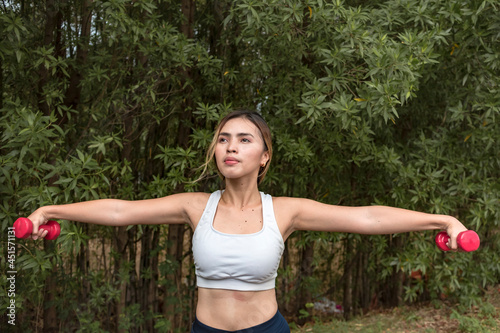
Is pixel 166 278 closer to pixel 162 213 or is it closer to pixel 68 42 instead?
pixel 68 42

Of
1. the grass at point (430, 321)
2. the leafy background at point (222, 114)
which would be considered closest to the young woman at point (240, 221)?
the leafy background at point (222, 114)

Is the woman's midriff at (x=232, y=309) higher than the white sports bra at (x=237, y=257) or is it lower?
lower

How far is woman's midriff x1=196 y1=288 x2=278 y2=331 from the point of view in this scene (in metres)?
1.86

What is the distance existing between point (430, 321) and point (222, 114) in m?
2.94

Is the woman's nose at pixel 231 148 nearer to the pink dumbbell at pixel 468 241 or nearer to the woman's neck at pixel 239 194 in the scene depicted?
the woman's neck at pixel 239 194

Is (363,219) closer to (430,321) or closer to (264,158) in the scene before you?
(264,158)

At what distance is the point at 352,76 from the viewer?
3.07 metres

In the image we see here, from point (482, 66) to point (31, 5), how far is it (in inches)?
128

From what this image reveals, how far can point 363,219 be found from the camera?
6.39ft

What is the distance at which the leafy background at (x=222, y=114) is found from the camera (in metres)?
2.90

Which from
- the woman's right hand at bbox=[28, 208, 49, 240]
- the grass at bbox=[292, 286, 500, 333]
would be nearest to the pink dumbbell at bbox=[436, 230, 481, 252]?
the woman's right hand at bbox=[28, 208, 49, 240]

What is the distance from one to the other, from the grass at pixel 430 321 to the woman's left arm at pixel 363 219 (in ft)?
9.80

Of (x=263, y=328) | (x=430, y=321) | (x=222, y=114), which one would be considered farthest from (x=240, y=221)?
(x=430, y=321)

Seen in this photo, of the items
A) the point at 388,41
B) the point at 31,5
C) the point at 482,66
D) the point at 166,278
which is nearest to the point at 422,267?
the point at 482,66
